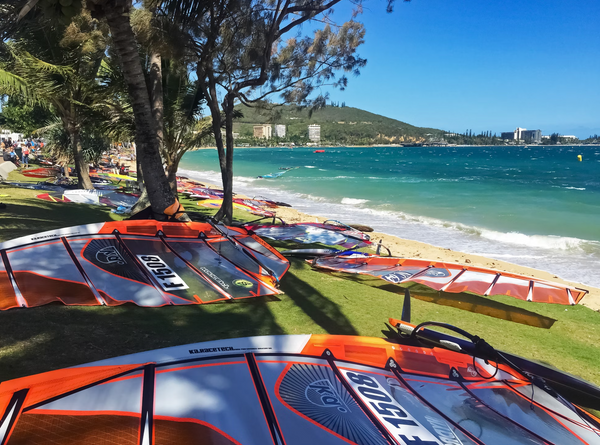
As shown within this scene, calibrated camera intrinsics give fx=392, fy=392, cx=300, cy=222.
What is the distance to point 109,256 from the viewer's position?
177 inches

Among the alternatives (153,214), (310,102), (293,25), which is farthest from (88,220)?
(310,102)

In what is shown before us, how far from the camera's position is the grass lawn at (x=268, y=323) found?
128 inches

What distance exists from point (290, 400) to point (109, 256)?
312 cm

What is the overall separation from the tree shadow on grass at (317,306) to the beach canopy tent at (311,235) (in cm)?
275

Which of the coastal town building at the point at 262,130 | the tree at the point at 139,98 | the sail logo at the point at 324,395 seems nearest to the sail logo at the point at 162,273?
the tree at the point at 139,98

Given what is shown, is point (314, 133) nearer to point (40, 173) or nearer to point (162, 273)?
point (40, 173)

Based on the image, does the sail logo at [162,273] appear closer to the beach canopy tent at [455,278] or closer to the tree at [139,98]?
the tree at [139,98]

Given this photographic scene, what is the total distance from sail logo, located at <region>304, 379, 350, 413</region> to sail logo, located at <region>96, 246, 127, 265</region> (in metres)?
2.98

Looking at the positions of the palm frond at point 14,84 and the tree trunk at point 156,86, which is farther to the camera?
the palm frond at point 14,84

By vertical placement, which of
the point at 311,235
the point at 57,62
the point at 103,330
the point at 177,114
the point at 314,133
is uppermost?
the point at 314,133

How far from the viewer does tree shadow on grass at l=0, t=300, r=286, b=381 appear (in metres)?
3.03

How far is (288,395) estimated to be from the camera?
2.34 m

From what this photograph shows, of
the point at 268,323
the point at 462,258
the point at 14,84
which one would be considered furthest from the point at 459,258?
the point at 14,84

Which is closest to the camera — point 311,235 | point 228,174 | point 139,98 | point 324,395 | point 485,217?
point 324,395
